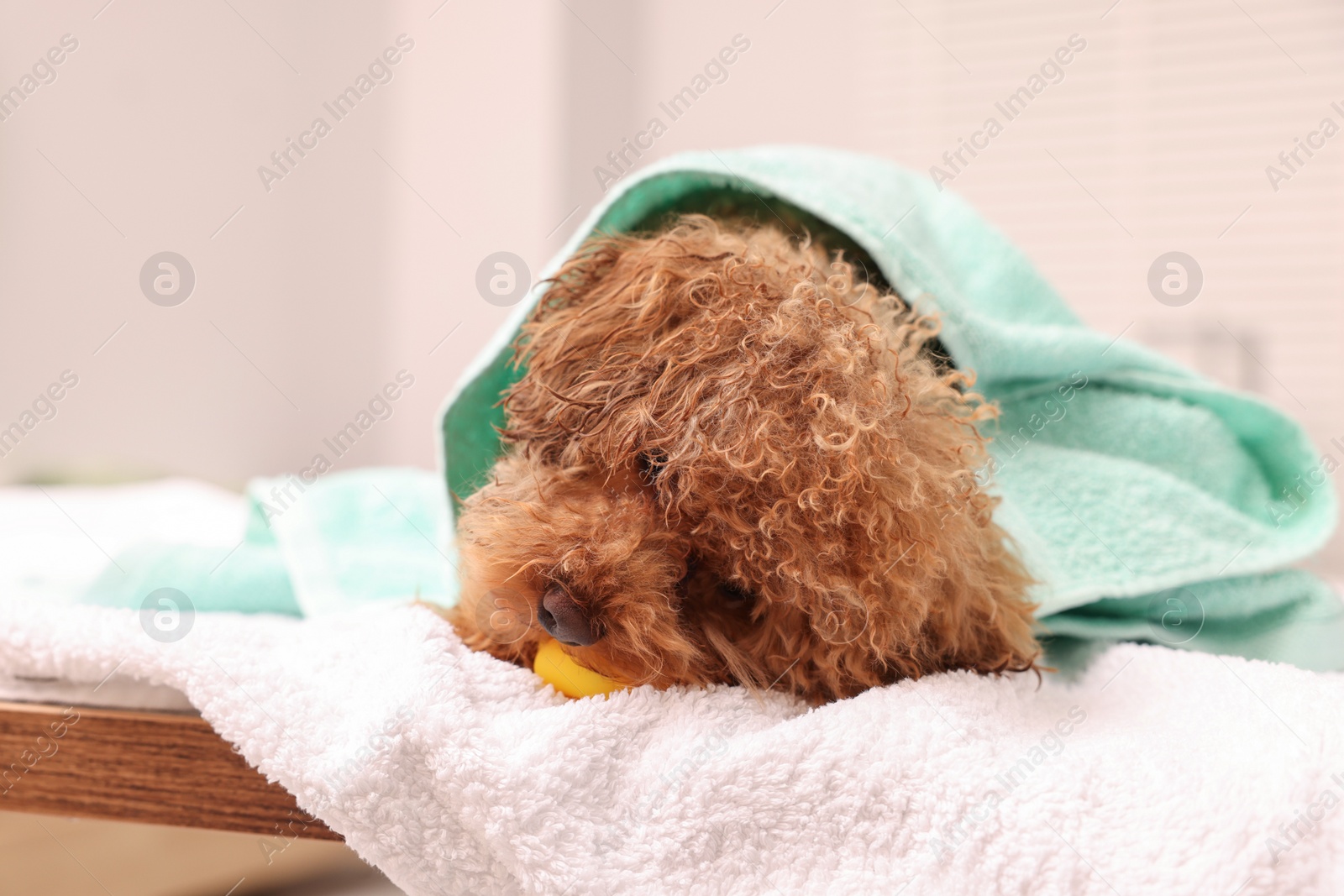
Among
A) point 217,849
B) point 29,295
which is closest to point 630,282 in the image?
point 217,849

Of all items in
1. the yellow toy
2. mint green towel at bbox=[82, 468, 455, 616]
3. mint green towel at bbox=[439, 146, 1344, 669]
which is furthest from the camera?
mint green towel at bbox=[82, 468, 455, 616]

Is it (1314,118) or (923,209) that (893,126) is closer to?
(1314,118)

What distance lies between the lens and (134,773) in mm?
583

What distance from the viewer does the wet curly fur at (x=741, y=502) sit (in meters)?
0.48

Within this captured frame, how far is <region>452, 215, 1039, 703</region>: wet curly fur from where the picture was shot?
19.0 inches

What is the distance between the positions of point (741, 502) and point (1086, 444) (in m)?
0.50

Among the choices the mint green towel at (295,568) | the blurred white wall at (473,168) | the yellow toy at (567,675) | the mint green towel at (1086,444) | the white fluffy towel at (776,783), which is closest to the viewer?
the white fluffy towel at (776,783)

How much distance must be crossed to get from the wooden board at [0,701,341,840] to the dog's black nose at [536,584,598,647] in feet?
0.66

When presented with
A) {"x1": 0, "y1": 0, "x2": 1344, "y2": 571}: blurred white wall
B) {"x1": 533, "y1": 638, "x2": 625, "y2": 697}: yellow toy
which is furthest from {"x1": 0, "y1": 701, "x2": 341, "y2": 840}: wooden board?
{"x1": 0, "y1": 0, "x2": 1344, "y2": 571}: blurred white wall

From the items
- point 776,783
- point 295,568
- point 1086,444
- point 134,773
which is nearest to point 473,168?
point 295,568

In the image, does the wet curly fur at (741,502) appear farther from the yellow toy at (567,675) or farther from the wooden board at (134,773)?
the wooden board at (134,773)

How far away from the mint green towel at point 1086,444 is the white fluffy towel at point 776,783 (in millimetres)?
205

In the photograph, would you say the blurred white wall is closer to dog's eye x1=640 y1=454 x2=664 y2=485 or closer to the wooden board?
the wooden board

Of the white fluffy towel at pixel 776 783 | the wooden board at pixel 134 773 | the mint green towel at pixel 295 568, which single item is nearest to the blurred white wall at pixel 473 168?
the mint green towel at pixel 295 568
